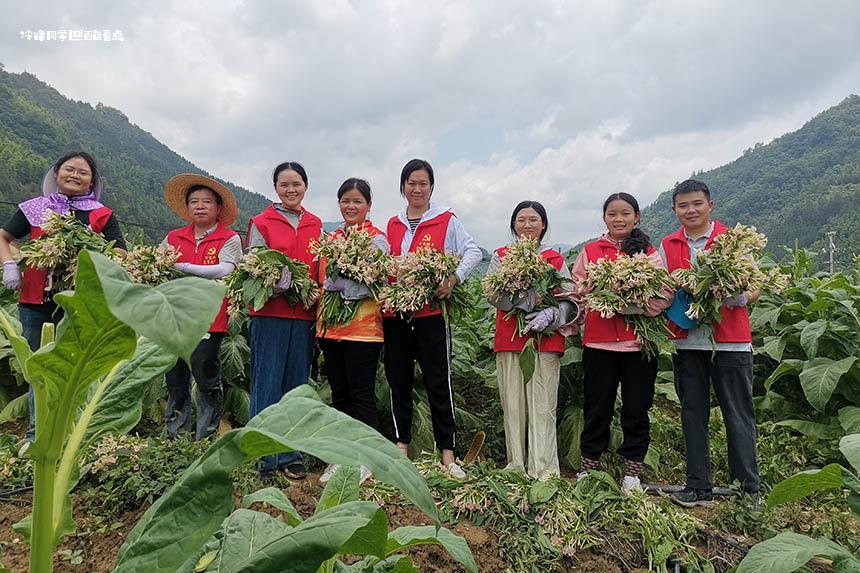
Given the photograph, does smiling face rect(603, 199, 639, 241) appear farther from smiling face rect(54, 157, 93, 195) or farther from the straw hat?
smiling face rect(54, 157, 93, 195)

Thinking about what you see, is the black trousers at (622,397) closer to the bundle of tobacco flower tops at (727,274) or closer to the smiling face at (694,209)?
the bundle of tobacco flower tops at (727,274)

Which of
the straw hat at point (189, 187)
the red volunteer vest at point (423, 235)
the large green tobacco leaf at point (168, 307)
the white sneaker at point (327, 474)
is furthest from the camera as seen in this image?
the straw hat at point (189, 187)

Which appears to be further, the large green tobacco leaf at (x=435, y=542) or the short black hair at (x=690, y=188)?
the short black hair at (x=690, y=188)

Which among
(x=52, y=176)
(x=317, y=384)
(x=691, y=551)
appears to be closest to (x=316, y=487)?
(x=317, y=384)

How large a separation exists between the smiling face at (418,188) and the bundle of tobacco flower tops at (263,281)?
103 cm

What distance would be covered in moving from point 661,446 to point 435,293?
263 cm

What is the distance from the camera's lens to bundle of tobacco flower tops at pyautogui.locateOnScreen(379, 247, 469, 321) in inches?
149

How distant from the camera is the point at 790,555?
1.87 metres

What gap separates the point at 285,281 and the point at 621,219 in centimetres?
254

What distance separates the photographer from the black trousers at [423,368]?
4.04 m

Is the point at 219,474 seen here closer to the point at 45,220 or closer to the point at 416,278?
the point at 416,278

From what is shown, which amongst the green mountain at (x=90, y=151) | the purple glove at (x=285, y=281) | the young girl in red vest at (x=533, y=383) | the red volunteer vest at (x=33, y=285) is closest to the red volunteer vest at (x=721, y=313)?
the young girl in red vest at (x=533, y=383)

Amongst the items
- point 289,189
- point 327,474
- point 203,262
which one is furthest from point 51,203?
point 327,474

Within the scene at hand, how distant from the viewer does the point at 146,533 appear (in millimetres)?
856
